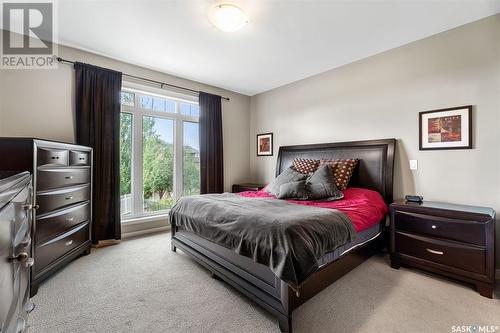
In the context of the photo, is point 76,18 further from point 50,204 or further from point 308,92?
point 308,92

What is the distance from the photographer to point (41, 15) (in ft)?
7.59

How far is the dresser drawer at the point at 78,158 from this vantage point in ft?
7.90

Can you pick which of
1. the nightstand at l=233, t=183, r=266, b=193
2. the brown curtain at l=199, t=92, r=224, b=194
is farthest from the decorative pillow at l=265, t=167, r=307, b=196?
the brown curtain at l=199, t=92, r=224, b=194

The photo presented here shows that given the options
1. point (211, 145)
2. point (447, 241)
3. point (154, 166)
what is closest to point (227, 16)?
point (211, 145)

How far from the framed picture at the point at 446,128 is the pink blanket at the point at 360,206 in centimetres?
85

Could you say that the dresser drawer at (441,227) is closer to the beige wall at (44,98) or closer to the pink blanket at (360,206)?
the pink blanket at (360,206)

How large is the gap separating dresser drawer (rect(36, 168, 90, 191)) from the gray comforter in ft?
4.58

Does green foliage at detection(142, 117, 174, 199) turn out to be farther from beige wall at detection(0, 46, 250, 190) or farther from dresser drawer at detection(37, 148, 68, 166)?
dresser drawer at detection(37, 148, 68, 166)

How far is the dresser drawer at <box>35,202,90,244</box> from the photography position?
199 centimetres

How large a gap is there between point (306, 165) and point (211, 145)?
5.93 ft

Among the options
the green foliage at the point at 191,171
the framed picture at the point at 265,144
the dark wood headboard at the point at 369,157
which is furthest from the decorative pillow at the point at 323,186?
the green foliage at the point at 191,171

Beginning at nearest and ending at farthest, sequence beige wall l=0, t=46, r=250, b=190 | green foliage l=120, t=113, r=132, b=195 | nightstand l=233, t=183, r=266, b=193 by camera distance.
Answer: beige wall l=0, t=46, r=250, b=190 → green foliage l=120, t=113, r=132, b=195 → nightstand l=233, t=183, r=266, b=193

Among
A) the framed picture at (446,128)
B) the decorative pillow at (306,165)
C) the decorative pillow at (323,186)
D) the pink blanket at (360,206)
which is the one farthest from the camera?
the decorative pillow at (306,165)

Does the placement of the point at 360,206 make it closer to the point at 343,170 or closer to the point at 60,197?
the point at 343,170
